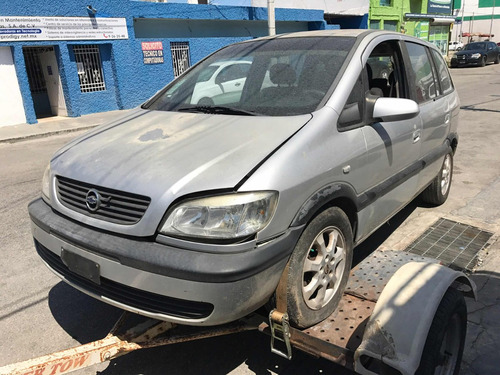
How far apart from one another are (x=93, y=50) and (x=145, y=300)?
46.4 ft

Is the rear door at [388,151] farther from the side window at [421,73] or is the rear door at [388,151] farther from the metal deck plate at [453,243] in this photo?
the metal deck plate at [453,243]

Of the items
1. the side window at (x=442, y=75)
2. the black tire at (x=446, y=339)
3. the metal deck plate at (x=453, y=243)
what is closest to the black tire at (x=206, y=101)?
the black tire at (x=446, y=339)

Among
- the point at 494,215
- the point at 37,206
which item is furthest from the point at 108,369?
the point at 494,215

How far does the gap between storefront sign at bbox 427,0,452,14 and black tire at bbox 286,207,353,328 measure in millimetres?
35786

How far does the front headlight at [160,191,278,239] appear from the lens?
2012mm

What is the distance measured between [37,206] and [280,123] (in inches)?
62.3

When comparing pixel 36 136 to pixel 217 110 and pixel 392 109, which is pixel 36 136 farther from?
pixel 392 109

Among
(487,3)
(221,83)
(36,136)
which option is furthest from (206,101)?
(487,3)

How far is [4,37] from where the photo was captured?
12.2m

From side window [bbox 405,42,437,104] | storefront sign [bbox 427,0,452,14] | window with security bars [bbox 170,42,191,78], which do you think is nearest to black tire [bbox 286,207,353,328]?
side window [bbox 405,42,437,104]

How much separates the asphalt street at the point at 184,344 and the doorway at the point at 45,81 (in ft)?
31.1

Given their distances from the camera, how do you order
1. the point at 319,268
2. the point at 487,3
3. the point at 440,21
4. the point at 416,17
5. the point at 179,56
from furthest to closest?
the point at 487,3, the point at 440,21, the point at 416,17, the point at 179,56, the point at 319,268

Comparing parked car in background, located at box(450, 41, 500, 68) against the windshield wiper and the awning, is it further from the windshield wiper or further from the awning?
the windshield wiper

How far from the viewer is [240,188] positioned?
2.03 meters
